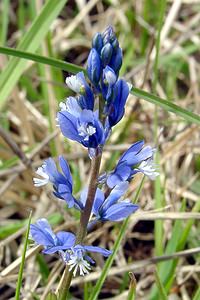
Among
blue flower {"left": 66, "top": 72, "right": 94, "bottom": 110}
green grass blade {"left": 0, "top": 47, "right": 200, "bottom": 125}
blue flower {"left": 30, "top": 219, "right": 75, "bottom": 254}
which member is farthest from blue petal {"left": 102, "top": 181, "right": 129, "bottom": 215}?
green grass blade {"left": 0, "top": 47, "right": 200, "bottom": 125}

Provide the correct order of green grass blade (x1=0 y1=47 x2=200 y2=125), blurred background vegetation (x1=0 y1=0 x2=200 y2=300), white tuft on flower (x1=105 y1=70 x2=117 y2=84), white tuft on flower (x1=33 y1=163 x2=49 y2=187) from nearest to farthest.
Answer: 1. white tuft on flower (x1=105 y1=70 x2=117 y2=84)
2. white tuft on flower (x1=33 y1=163 x2=49 y2=187)
3. green grass blade (x1=0 y1=47 x2=200 y2=125)
4. blurred background vegetation (x1=0 y1=0 x2=200 y2=300)

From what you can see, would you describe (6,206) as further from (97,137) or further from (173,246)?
(97,137)

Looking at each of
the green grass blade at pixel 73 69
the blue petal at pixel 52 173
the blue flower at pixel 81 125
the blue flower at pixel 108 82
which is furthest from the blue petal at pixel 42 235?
the green grass blade at pixel 73 69

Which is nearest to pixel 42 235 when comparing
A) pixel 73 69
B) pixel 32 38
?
pixel 73 69

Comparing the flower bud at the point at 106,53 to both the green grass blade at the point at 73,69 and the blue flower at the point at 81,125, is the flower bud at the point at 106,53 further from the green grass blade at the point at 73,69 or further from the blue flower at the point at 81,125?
the green grass blade at the point at 73,69

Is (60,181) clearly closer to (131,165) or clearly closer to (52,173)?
(52,173)

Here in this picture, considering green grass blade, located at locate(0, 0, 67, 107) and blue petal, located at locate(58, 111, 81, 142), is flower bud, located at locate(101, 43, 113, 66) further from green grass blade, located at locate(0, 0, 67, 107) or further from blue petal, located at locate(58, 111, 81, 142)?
green grass blade, located at locate(0, 0, 67, 107)
